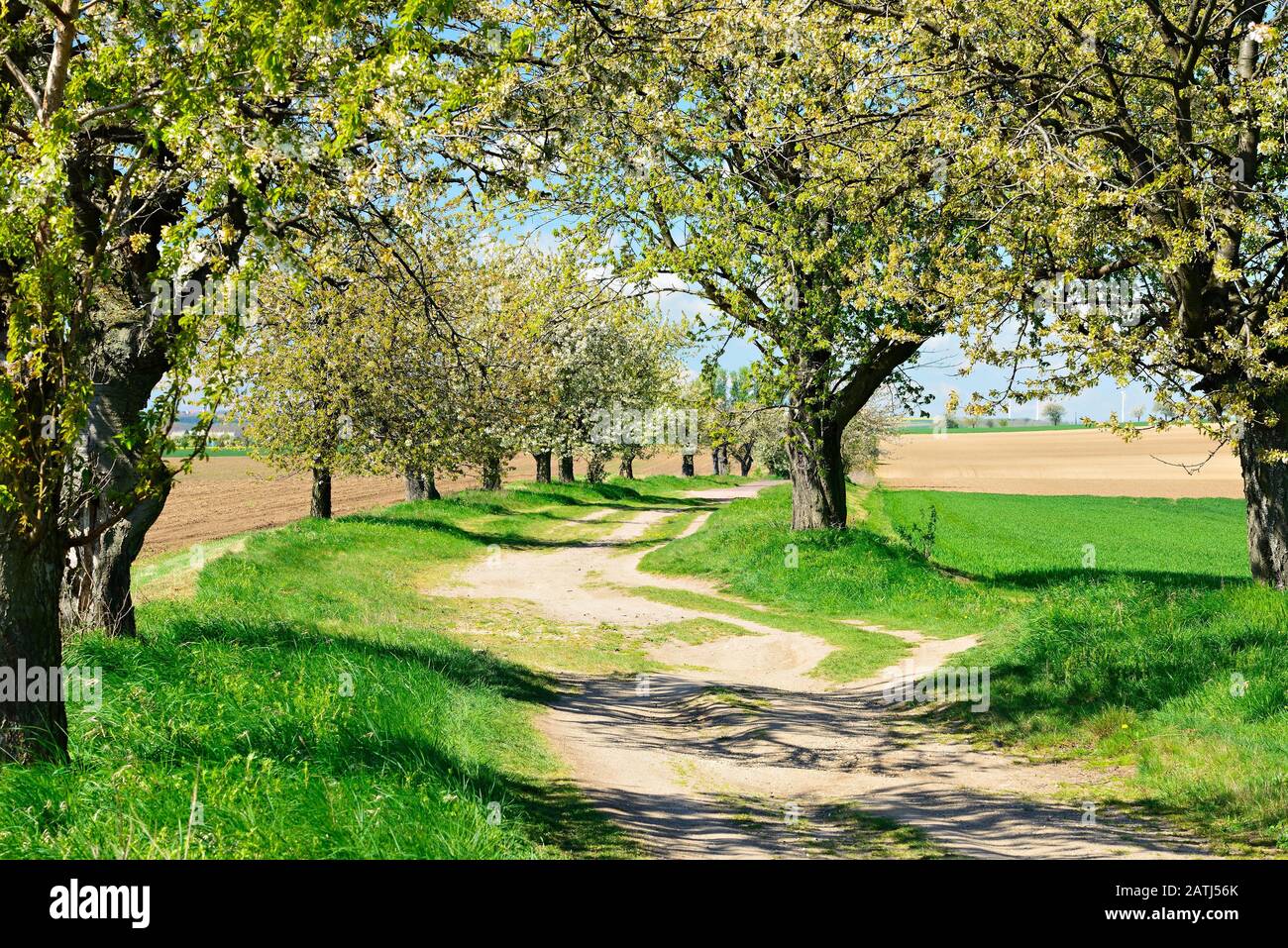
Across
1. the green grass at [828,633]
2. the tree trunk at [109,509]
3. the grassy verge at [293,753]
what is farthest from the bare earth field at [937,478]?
the tree trunk at [109,509]

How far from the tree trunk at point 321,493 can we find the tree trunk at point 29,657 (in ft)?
74.9

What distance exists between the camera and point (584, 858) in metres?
6.70

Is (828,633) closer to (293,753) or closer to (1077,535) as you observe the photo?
(293,753)

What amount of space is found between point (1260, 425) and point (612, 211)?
11.8 meters

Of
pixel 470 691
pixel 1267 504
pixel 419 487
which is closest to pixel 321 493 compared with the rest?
pixel 419 487

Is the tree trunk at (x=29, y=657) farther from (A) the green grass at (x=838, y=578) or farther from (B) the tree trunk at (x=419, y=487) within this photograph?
(B) the tree trunk at (x=419, y=487)

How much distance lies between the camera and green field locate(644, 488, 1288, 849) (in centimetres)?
885

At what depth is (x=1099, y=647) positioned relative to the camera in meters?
12.1

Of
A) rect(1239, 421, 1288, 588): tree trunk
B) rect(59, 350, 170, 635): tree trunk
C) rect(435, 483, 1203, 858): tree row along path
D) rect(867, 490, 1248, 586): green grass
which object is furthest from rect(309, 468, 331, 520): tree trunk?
rect(1239, 421, 1288, 588): tree trunk

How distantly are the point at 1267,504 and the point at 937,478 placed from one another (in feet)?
268

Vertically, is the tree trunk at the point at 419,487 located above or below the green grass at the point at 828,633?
above

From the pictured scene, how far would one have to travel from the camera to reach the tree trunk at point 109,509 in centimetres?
1134

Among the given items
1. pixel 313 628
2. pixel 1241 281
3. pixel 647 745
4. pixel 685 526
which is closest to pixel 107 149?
pixel 313 628

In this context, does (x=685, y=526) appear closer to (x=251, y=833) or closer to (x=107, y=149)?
(x=107, y=149)
